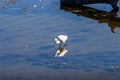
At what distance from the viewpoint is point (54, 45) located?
45.7ft

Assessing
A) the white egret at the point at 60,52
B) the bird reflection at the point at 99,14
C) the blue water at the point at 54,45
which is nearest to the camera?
the blue water at the point at 54,45

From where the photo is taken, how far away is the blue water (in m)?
11.5

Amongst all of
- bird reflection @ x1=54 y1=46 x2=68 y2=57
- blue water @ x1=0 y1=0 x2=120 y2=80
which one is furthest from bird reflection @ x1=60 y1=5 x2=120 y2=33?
bird reflection @ x1=54 y1=46 x2=68 y2=57

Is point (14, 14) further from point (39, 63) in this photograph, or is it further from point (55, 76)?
point (55, 76)

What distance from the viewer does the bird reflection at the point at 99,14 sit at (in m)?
17.5

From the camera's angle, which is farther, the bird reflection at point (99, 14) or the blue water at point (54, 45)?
the bird reflection at point (99, 14)

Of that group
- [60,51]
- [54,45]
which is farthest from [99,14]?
[60,51]

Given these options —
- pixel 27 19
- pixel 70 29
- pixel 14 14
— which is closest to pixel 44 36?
pixel 70 29

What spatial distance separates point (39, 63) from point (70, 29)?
14.0 ft

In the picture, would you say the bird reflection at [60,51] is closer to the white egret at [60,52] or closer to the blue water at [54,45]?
the white egret at [60,52]

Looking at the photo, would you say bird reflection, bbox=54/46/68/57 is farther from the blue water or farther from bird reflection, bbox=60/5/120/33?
bird reflection, bbox=60/5/120/33

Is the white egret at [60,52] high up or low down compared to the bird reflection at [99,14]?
up

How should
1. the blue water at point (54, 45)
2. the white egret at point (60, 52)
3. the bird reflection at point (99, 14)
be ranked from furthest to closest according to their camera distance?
1. the bird reflection at point (99, 14)
2. the white egret at point (60, 52)
3. the blue water at point (54, 45)

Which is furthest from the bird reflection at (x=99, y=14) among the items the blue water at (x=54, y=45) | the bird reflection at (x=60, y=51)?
the bird reflection at (x=60, y=51)
